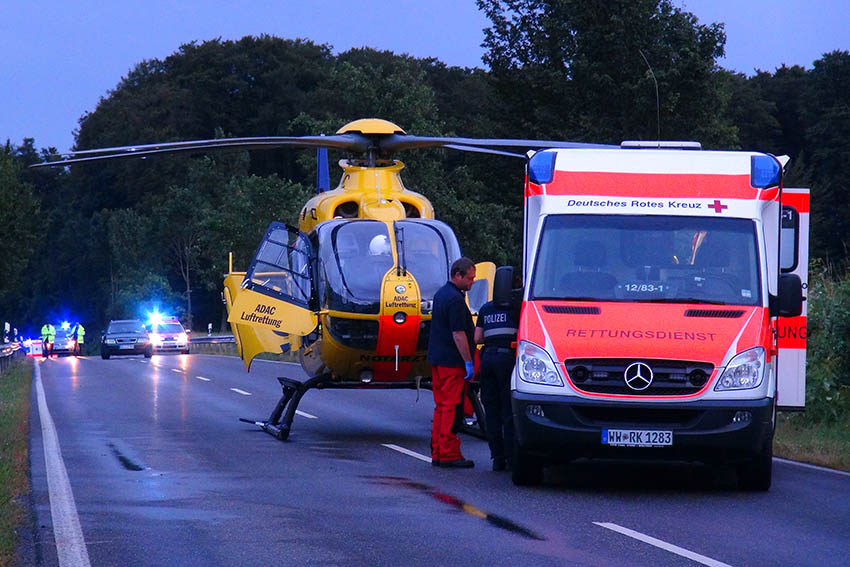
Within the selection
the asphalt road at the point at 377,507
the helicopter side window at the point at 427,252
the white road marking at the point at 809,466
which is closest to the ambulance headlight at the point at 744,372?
the asphalt road at the point at 377,507

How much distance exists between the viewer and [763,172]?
1252 centimetres

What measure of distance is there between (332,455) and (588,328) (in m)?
4.40

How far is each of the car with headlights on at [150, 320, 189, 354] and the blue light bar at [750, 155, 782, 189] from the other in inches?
1685

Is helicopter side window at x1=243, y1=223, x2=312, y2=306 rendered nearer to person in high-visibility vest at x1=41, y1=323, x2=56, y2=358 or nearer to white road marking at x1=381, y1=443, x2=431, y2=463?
white road marking at x1=381, y1=443, x2=431, y2=463

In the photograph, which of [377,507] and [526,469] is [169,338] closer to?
[526,469]

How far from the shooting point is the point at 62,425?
62.5ft

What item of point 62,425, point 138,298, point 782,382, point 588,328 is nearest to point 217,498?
point 588,328

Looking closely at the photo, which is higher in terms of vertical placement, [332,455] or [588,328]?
[588,328]

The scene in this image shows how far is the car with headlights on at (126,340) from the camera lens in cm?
5112

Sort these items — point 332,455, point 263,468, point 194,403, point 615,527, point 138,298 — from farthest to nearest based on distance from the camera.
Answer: point 138,298
point 194,403
point 332,455
point 263,468
point 615,527

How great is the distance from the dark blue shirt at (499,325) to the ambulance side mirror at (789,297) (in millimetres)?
2367

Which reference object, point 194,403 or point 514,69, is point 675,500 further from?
point 514,69

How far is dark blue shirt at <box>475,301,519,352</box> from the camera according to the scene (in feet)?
43.3

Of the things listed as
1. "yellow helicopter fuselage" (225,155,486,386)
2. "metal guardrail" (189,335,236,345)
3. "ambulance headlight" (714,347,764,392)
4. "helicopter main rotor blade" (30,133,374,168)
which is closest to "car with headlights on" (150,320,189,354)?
"metal guardrail" (189,335,236,345)
